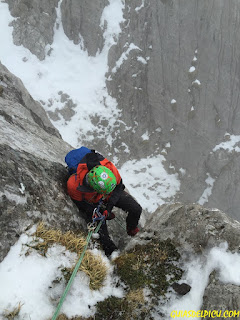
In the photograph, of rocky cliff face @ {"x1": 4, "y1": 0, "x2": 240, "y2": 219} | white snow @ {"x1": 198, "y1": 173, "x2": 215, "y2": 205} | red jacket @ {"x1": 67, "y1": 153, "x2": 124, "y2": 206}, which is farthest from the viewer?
rocky cliff face @ {"x1": 4, "y1": 0, "x2": 240, "y2": 219}

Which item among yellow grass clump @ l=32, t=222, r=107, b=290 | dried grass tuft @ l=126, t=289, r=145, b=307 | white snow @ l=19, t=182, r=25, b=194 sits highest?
white snow @ l=19, t=182, r=25, b=194

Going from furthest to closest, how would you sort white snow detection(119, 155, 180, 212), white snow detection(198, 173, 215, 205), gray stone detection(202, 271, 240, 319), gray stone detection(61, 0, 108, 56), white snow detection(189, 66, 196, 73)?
1. white snow detection(189, 66, 196, 73)
2. gray stone detection(61, 0, 108, 56)
3. white snow detection(198, 173, 215, 205)
4. white snow detection(119, 155, 180, 212)
5. gray stone detection(202, 271, 240, 319)

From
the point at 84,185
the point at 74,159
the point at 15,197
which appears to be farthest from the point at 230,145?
the point at 15,197

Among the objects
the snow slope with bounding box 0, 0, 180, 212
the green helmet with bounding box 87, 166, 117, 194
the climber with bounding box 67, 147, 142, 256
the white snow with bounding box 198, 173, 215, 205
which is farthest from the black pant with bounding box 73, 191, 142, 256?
the white snow with bounding box 198, 173, 215, 205

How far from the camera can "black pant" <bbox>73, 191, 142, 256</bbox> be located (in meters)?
5.25

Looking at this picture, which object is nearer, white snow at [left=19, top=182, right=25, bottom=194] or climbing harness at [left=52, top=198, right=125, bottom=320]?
climbing harness at [left=52, top=198, right=125, bottom=320]

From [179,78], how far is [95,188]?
2405cm

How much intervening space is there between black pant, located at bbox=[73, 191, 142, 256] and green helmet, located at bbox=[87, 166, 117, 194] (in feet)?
1.94

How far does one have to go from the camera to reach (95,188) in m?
5.64

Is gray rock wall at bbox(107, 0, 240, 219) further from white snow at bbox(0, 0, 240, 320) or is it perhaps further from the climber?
the climber

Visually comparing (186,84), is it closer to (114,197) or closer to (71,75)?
(71,75)

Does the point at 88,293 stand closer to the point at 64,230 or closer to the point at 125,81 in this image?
the point at 64,230

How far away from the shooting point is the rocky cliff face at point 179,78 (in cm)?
2617

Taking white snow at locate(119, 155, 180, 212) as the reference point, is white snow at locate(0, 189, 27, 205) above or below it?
below
